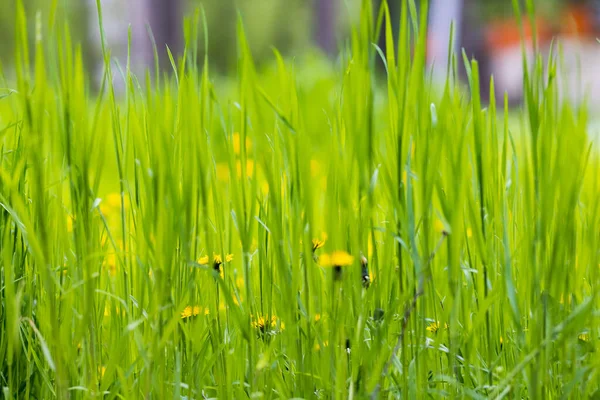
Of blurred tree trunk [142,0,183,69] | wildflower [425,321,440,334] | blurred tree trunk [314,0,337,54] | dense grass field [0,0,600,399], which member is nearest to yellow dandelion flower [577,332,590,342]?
dense grass field [0,0,600,399]

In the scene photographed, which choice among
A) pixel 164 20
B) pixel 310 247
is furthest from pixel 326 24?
pixel 310 247

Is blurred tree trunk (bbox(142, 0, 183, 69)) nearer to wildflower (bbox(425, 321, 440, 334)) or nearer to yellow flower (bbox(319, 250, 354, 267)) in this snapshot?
wildflower (bbox(425, 321, 440, 334))

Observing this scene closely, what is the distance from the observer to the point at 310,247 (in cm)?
84

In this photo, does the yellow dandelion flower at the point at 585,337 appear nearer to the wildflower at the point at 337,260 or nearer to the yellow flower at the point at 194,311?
the wildflower at the point at 337,260

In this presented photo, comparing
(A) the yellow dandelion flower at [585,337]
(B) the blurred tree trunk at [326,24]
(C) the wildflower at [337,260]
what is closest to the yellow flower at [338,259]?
(C) the wildflower at [337,260]

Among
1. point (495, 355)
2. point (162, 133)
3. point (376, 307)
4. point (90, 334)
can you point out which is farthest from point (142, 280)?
point (495, 355)

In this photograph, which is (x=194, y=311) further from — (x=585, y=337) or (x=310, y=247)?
(x=585, y=337)

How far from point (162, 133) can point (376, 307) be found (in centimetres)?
36

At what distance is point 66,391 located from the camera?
2.66 ft

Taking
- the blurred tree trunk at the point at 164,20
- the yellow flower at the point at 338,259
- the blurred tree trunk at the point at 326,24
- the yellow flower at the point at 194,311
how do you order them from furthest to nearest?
the blurred tree trunk at the point at 326,24 → the blurred tree trunk at the point at 164,20 → the yellow flower at the point at 194,311 → the yellow flower at the point at 338,259

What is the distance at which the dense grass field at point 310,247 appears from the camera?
819mm

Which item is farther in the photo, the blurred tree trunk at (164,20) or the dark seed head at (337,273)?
the blurred tree trunk at (164,20)

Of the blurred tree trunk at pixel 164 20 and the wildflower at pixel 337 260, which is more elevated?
the blurred tree trunk at pixel 164 20

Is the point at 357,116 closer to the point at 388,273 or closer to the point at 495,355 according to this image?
the point at 388,273
